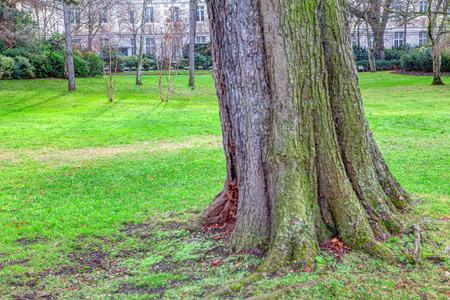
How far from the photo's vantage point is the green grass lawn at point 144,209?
3.58 meters

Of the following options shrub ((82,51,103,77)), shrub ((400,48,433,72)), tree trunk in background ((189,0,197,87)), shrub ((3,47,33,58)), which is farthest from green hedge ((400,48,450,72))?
shrub ((3,47,33,58))

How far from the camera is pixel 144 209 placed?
22.7 ft

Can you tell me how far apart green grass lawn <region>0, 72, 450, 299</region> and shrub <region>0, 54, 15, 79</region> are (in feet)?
38.2

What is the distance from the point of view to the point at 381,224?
161 inches

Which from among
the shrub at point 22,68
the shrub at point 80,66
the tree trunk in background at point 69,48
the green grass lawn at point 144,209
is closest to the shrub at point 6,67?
the shrub at point 22,68

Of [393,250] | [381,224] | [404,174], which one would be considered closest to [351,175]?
[381,224]

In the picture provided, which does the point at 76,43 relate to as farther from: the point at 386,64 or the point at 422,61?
the point at 422,61

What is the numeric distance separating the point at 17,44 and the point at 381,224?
3265cm

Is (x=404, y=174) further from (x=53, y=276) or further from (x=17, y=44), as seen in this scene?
(x=17, y=44)

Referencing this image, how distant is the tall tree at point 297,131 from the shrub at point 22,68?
96.2ft

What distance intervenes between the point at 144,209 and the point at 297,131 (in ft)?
12.7

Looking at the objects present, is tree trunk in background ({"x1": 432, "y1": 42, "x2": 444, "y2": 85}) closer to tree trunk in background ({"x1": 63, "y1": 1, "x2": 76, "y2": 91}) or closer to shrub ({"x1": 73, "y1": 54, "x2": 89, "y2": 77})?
tree trunk in background ({"x1": 63, "y1": 1, "x2": 76, "y2": 91})

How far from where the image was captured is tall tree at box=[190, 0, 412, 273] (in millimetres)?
3928

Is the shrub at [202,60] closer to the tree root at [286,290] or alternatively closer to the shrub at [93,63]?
the shrub at [93,63]
